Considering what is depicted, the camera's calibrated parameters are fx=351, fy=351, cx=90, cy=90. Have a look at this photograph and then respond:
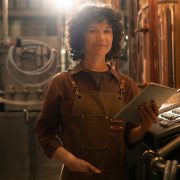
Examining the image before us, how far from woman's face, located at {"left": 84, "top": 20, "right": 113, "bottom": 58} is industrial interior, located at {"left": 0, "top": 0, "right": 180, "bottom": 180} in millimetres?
475

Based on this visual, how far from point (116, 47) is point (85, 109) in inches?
17.3

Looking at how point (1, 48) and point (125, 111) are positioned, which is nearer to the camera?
point (125, 111)

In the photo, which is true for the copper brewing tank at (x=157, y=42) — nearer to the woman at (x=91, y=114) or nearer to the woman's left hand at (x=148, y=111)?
the woman at (x=91, y=114)

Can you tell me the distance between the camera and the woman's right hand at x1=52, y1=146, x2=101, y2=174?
1615mm

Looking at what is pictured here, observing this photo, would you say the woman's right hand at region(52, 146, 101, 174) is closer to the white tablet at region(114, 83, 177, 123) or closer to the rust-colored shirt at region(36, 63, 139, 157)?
the rust-colored shirt at region(36, 63, 139, 157)

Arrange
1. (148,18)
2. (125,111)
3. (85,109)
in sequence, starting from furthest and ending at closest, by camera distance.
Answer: (148,18) → (85,109) → (125,111)

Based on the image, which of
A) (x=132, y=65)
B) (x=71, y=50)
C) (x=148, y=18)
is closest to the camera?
(x=71, y=50)

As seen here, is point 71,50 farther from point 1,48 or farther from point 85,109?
point 1,48

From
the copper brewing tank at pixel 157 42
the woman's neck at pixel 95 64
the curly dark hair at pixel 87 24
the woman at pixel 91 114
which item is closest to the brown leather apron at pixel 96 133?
the woman at pixel 91 114

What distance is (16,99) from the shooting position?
15.7ft

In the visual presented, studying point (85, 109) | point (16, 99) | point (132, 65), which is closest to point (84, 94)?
point (85, 109)

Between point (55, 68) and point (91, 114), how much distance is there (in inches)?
129

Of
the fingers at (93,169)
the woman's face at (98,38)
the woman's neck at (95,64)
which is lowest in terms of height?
the fingers at (93,169)

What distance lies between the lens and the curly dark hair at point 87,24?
1752 mm
